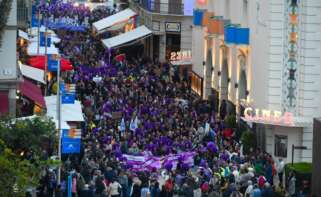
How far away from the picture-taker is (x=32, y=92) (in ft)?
157

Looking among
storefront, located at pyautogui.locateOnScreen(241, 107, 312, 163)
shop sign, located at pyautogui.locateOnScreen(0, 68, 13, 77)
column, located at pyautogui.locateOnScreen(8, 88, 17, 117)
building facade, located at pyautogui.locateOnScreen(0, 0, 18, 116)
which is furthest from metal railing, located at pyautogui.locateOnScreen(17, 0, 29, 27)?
storefront, located at pyautogui.locateOnScreen(241, 107, 312, 163)

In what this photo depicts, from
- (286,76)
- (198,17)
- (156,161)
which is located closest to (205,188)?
(156,161)

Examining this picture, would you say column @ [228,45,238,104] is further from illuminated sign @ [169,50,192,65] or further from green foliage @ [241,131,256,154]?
illuminated sign @ [169,50,192,65]

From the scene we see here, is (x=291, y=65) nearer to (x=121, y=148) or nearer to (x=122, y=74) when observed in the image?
(x=121, y=148)

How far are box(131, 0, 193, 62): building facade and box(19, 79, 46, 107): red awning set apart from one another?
80.7 ft

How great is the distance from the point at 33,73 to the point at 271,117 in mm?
11764

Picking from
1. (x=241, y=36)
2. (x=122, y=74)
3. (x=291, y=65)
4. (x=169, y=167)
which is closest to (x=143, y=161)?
(x=169, y=167)

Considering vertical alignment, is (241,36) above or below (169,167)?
above

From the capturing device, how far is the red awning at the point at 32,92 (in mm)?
46131

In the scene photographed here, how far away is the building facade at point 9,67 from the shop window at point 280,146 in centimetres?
1004

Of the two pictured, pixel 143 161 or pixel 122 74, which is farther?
pixel 122 74

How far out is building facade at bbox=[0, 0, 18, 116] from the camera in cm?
4338

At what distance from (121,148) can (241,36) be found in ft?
31.7

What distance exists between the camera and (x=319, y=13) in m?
45.7
